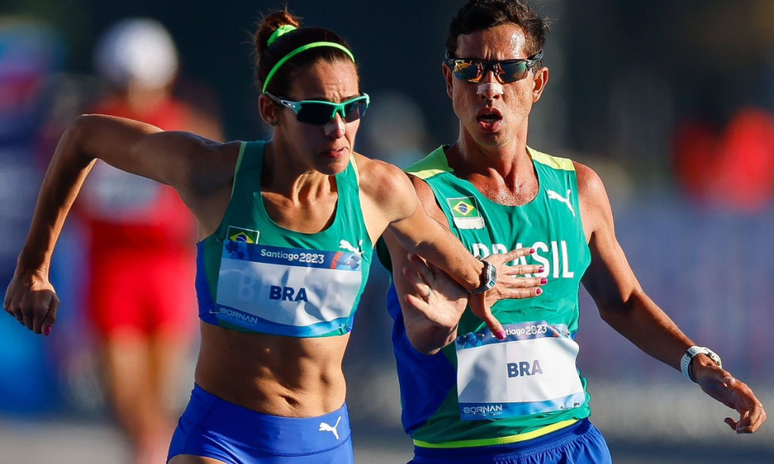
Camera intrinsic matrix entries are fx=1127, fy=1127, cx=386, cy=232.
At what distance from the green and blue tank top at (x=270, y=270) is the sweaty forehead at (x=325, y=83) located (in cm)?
25

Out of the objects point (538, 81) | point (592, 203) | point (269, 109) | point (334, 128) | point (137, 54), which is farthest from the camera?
point (137, 54)

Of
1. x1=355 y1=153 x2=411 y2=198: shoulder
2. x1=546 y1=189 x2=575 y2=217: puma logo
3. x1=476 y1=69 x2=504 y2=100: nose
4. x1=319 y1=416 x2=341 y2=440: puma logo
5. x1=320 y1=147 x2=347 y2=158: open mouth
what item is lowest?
x1=319 y1=416 x2=341 y2=440: puma logo

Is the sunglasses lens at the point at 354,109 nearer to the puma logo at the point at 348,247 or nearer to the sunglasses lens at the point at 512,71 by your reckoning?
the puma logo at the point at 348,247

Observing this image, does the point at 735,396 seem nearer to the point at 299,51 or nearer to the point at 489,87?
the point at 489,87

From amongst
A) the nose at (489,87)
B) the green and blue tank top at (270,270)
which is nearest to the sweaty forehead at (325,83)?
the green and blue tank top at (270,270)

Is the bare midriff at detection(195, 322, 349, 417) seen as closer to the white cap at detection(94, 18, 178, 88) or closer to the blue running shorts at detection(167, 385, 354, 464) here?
the blue running shorts at detection(167, 385, 354, 464)

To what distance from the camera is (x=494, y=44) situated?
368 centimetres

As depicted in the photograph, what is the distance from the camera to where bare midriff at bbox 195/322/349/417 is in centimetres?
324

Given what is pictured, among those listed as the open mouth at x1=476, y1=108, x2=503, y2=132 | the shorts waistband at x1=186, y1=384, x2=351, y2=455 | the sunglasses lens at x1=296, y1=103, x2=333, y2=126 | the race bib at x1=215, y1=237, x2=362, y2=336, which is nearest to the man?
the open mouth at x1=476, y1=108, x2=503, y2=132

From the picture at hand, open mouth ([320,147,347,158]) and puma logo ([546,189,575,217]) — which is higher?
open mouth ([320,147,347,158])

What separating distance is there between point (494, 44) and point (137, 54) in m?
3.30

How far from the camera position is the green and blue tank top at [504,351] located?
11.3 ft

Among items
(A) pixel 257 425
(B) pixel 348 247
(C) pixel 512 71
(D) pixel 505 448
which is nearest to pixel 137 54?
(C) pixel 512 71

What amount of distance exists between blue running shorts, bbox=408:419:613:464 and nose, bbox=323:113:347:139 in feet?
3.43
